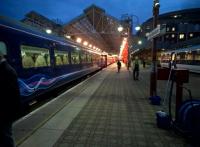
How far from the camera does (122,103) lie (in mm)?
9633

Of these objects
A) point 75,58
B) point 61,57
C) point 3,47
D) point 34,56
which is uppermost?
point 3,47

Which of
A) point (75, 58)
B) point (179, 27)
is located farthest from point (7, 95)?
point (179, 27)

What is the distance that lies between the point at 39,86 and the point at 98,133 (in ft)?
16.0

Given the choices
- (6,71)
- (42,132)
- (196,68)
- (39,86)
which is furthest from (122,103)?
(196,68)

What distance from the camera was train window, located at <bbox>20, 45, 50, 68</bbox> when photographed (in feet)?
28.5

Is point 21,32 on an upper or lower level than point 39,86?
upper

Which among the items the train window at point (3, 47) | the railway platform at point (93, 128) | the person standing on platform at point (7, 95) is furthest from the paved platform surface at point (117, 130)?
the train window at point (3, 47)

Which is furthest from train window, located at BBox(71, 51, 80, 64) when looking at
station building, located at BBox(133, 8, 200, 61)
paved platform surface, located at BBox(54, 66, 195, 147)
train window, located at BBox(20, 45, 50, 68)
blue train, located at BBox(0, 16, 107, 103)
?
station building, located at BBox(133, 8, 200, 61)

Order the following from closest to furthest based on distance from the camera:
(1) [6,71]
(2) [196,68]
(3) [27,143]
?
1. (1) [6,71]
2. (3) [27,143]
3. (2) [196,68]

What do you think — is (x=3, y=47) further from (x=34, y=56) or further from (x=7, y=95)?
(x=7, y=95)

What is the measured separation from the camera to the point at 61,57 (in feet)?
45.8

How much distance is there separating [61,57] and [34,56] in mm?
4312

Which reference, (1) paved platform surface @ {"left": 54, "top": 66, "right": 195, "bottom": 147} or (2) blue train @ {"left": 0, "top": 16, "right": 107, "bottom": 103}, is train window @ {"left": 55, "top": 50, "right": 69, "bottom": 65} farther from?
(1) paved platform surface @ {"left": 54, "top": 66, "right": 195, "bottom": 147}

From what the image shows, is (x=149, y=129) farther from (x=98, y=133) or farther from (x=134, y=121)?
(x=98, y=133)
